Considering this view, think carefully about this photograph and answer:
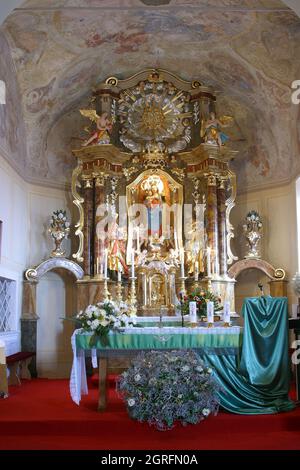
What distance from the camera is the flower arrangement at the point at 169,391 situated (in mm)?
7312

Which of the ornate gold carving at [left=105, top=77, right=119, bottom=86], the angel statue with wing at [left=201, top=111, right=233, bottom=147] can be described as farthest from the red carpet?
the ornate gold carving at [left=105, top=77, right=119, bottom=86]

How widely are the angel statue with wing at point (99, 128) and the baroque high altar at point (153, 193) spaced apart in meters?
0.03

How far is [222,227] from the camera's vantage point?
48.3ft

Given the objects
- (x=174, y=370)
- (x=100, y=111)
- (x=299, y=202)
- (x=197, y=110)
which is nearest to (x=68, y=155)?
(x=100, y=111)

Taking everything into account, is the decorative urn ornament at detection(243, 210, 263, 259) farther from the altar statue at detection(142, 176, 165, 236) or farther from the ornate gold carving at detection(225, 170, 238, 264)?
the altar statue at detection(142, 176, 165, 236)

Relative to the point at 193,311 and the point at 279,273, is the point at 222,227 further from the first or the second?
the point at 193,311

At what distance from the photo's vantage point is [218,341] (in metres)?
8.78

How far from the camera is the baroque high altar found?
1418 cm

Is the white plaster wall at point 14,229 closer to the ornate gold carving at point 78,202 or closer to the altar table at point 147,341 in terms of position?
the ornate gold carving at point 78,202

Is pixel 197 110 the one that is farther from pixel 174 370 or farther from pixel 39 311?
pixel 174 370

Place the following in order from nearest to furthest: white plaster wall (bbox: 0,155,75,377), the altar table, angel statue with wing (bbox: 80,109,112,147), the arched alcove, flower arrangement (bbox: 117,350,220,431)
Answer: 1. flower arrangement (bbox: 117,350,220,431)
2. the altar table
3. white plaster wall (bbox: 0,155,75,377)
4. the arched alcove
5. angel statue with wing (bbox: 80,109,112,147)

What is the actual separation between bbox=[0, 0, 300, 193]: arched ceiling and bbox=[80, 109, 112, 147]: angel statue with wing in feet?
2.93

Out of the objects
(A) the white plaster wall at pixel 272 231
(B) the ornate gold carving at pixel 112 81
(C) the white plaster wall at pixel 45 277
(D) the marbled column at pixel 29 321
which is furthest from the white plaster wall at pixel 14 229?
(A) the white plaster wall at pixel 272 231

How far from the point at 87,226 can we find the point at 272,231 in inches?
184
